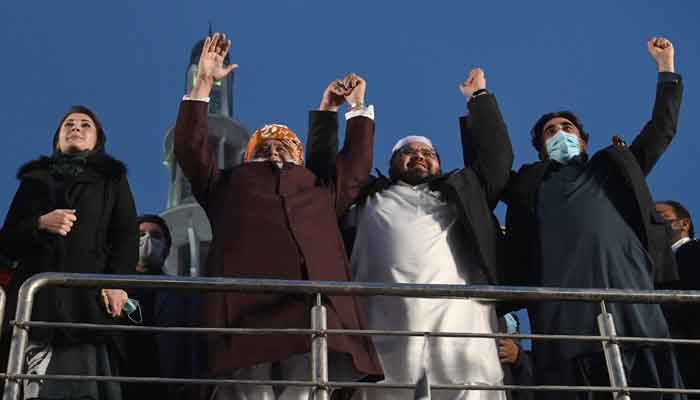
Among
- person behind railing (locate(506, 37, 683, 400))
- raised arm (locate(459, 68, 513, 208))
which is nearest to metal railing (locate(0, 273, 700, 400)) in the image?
person behind railing (locate(506, 37, 683, 400))

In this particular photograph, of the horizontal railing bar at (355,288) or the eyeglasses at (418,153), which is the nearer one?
the horizontal railing bar at (355,288)

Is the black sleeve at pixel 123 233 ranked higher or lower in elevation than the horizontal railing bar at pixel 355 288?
higher

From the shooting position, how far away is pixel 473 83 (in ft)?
22.9

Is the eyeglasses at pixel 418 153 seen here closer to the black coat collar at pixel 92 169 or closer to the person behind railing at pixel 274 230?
the person behind railing at pixel 274 230

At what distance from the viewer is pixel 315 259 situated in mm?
5898

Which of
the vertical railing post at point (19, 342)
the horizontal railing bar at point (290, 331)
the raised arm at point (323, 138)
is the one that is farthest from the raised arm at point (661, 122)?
the vertical railing post at point (19, 342)

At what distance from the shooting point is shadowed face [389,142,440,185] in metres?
A: 6.86

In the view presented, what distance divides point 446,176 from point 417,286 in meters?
1.53

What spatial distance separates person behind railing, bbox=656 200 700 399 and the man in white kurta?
1.01m

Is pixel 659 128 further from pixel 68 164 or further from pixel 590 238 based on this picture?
pixel 68 164

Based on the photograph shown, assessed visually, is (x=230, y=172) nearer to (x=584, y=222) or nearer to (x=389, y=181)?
(x=389, y=181)

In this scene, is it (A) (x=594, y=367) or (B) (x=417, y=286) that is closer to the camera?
(B) (x=417, y=286)

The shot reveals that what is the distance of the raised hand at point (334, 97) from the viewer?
6.93m

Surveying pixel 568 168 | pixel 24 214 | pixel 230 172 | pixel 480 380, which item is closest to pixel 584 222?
pixel 568 168
